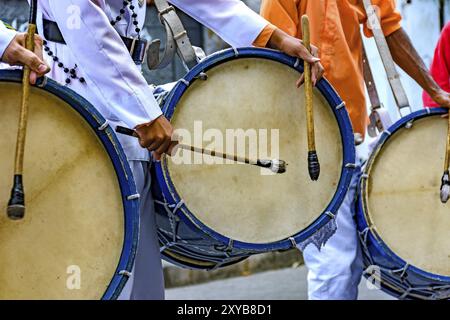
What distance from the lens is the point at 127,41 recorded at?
326cm

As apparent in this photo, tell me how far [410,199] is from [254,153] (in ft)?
3.34

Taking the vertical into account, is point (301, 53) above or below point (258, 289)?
above

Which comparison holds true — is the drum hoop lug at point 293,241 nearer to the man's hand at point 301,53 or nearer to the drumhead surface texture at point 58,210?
the man's hand at point 301,53

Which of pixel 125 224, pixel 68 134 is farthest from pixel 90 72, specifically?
pixel 125 224

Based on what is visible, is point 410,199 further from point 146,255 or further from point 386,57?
point 146,255

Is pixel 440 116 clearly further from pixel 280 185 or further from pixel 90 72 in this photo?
pixel 90 72

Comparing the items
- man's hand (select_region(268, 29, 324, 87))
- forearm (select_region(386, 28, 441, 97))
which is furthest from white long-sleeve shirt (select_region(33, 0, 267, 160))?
forearm (select_region(386, 28, 441, 97))

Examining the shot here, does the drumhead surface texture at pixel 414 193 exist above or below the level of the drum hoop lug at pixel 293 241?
above

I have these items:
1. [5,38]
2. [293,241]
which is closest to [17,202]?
[5,38]

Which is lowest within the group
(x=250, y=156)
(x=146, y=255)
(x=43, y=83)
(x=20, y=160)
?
(x=146, y=255)

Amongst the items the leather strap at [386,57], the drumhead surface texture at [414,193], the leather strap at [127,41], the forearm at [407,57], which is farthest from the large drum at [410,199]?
the leather strap at [127,41]

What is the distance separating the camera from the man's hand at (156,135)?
3.03 m

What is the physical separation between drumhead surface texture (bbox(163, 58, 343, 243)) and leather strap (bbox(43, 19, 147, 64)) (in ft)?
0.62

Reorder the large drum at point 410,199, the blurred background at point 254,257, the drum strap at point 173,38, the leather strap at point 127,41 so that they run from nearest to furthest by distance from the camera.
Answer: the leather strap at point 127,41
the drum strap at point 173,38
the large drum at point 410,199
the blurred background at point 254,257
